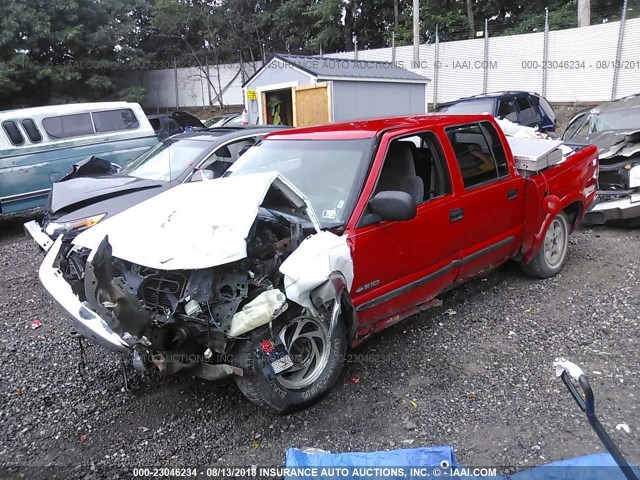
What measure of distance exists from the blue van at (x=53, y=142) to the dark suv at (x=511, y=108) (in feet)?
21.9

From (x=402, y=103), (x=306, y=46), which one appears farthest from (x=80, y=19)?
(x=402, y=103)

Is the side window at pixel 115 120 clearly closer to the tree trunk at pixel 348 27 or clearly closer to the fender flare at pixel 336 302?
the fender flare at pixel 336 302

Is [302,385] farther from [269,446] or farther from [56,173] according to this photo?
[56,173]

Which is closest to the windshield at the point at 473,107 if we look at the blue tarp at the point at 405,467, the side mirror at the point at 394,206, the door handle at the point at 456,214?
the door handle at the point at 456,214

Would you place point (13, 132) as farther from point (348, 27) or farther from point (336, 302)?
point (348, 27)

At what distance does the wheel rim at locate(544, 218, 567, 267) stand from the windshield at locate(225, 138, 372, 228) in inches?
98.0

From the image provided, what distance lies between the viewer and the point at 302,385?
3066 mm

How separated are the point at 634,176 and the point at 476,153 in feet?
11.5

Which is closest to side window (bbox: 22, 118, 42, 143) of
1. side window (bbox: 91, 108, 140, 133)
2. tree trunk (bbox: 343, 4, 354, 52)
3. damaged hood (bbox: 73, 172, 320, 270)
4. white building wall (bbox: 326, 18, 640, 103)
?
side window (bbox: 91, 108, 140, 133)

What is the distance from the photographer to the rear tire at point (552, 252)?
5000 millimetres

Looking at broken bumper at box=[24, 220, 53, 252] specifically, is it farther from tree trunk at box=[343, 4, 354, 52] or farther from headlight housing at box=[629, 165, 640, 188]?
tree trunk at box=[343, 4, 354, 52]

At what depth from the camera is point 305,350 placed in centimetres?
315

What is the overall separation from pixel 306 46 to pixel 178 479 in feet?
99.8

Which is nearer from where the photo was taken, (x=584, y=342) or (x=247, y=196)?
(x=247, y=196)
